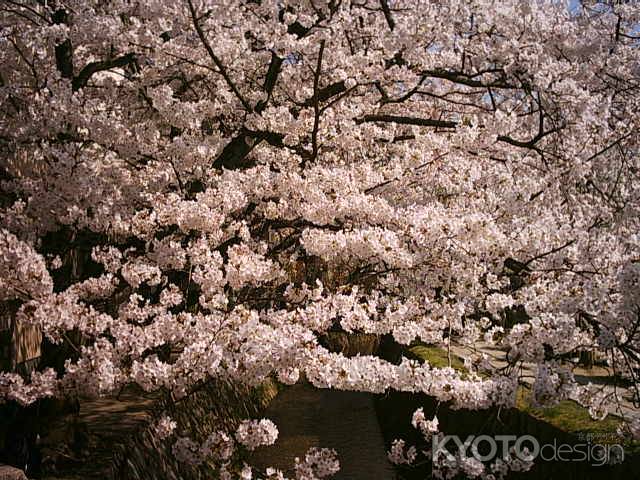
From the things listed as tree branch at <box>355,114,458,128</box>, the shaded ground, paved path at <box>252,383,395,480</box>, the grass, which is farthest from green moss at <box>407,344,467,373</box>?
the shaded ground

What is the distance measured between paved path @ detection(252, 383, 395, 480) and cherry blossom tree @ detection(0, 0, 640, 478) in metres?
3.34

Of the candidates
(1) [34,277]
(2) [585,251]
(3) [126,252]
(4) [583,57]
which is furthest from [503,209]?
(1) [34,277]

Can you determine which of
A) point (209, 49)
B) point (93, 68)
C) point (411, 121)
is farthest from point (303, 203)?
point (93, 68)

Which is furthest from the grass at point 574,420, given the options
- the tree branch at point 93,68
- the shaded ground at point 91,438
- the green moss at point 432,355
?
the tree branch at point 93,68

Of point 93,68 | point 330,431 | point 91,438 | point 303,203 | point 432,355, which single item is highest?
point 93,68

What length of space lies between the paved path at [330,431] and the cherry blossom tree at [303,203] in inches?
131

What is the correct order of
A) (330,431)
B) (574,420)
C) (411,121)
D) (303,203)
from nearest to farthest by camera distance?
(303,203), (574,420), (411,121), (330,431)

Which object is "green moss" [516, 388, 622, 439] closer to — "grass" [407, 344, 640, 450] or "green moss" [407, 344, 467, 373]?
"grass" [407, 344, 640, 450]

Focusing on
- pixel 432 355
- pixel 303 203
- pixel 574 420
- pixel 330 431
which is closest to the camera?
pixel 303 203

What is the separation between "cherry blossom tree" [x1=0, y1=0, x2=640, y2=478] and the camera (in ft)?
13.5

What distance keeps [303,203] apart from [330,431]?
→ 7508 millimetres

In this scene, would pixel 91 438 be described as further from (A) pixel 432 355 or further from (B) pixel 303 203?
(A) pixel 432 355

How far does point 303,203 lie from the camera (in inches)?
227

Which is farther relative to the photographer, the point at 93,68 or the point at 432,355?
the point at 432,355
